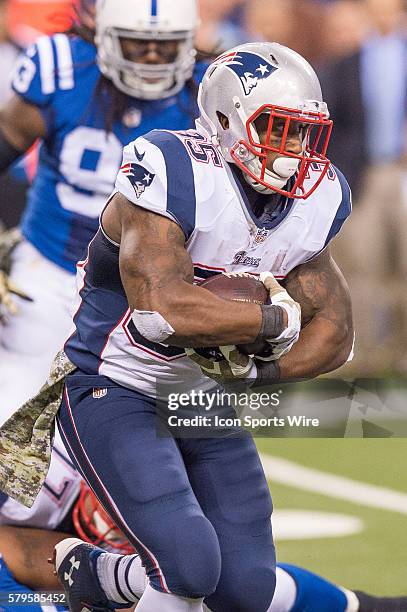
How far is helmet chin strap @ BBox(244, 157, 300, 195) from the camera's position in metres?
3.36

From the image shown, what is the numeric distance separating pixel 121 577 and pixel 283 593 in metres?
0.49

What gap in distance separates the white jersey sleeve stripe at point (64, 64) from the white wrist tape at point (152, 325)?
6.71ft

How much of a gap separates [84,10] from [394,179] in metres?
1.92

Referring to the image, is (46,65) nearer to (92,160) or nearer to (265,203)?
(92,160)

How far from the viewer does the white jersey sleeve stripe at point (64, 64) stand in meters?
5.10

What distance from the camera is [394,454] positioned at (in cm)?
626

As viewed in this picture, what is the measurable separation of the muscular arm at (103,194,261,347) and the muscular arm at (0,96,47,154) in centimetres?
192

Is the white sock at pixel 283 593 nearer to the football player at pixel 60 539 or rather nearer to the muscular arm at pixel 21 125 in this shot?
the football player at pixel 60 539

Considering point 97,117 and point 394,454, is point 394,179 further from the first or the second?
point 97,117

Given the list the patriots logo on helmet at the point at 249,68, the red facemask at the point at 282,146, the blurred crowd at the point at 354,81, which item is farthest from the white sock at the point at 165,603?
the blurred crowd at the point at 354,81

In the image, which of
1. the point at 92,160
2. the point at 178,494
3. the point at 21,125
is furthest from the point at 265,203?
the point at 21,125

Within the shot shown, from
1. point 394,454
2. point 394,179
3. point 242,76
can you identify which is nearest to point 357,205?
point 394,179

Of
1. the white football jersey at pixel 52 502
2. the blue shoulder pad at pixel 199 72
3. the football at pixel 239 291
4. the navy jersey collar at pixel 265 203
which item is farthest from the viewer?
the blue shoulder pad at pixel 199 72

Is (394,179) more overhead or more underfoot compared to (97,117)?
more underfoot
